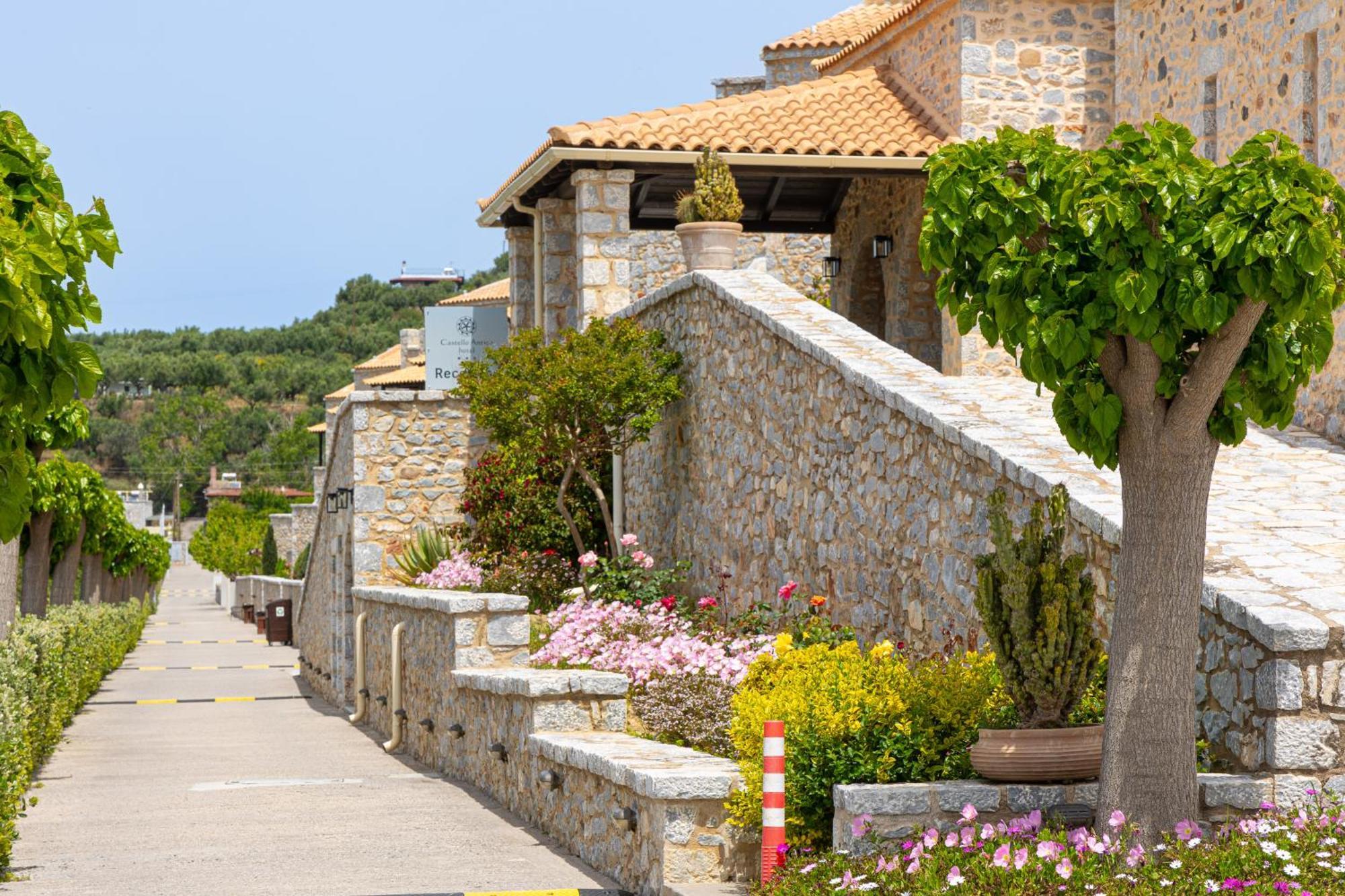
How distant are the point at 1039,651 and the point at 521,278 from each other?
14001 millimetres

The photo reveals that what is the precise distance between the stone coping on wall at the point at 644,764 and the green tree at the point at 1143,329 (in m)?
1.94

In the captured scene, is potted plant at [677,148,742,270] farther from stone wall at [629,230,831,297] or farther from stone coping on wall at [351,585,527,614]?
stone wall at [629,230,831,297]

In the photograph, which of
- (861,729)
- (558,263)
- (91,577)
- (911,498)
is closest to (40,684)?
(558,263)

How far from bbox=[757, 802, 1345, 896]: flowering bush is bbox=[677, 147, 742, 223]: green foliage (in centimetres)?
828

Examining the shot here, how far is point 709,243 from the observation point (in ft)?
44.1

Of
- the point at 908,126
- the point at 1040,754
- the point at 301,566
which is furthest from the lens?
the point at 301,566

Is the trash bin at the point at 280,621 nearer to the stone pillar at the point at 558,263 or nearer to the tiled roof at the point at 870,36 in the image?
the tiled roof at the point at 870,36

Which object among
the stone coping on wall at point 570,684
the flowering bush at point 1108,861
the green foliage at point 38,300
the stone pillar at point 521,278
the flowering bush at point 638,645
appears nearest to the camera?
the green foliage at point 38,300

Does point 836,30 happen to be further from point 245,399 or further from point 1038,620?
point 245,399

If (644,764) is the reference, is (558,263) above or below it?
above

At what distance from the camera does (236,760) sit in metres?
14.3

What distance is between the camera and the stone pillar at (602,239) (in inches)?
615

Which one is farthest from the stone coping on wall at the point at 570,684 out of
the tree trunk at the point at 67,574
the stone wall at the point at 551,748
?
the tree trunk at the point at 67,574

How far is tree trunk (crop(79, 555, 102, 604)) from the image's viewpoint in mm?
36344
